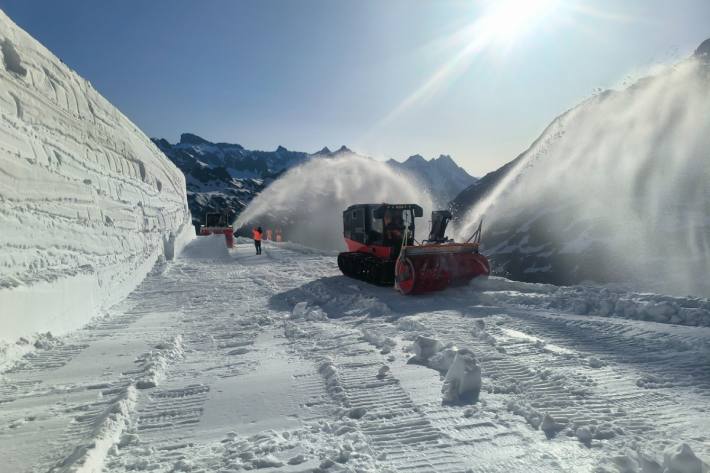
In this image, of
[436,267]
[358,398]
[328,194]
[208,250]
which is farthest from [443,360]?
[328,194]

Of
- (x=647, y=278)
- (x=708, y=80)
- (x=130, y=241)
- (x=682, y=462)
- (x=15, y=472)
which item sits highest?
(x=708, y=80)

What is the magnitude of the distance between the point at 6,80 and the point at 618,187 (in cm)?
4445

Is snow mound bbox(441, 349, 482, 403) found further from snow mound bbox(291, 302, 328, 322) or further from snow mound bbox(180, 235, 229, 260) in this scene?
snow mound bbox(180, 235, 229, 260)

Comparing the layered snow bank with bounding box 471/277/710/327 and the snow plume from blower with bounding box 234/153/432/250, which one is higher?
the snow plume from blower with bounding box 234/153/432/250

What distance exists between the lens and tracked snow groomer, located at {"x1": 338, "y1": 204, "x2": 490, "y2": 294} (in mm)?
8500

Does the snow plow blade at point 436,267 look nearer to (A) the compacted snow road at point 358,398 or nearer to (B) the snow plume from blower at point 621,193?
(A) the compacted snow road at point 358,398

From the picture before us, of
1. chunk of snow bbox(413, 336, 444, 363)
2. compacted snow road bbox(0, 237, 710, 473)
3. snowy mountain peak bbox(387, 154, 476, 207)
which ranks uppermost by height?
snowy mountain peak bbox(387, 154, 476, 207)

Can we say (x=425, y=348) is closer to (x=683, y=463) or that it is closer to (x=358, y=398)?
(x=358, y=398)

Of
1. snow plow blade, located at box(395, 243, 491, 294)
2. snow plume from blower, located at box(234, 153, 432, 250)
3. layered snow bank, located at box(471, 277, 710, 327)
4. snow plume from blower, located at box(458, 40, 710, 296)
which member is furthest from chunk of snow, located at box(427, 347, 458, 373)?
snow plume from blower, located at box(234, 153, 432, 250)

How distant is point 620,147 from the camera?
112ft

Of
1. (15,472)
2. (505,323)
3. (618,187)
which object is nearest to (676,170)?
(618,187)

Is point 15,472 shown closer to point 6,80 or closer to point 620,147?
point 6,80

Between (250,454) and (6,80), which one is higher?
(6,80)

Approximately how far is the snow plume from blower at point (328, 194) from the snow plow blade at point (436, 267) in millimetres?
23012
